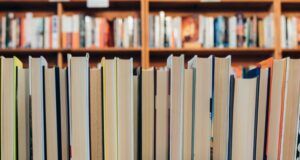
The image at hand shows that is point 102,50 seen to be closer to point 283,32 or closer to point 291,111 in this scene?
point 283,32

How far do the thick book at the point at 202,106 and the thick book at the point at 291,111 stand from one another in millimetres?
96

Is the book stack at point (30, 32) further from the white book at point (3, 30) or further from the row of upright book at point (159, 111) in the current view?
the row of upright book at point (159, 111)

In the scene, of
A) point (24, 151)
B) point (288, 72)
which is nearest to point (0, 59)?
point (24, 151)

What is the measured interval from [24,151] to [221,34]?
2.56 m

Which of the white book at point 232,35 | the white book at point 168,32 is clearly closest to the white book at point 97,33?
the white book at point 168,32

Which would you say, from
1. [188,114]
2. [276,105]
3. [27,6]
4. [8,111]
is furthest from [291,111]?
[27,6]

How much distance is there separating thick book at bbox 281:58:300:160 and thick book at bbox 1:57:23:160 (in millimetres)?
345

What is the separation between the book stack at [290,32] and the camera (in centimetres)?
296

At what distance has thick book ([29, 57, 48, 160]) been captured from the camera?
21.1 inches

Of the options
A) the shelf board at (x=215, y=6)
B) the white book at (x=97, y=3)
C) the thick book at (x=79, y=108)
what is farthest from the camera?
the shelf board at (x=215, y=6)

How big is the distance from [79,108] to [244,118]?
8.3 inches

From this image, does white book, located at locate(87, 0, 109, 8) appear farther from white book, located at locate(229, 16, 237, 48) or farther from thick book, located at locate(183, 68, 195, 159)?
thick book, located at locate(183, 68, 195, 159)

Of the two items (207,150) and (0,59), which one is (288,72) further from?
(0,59)

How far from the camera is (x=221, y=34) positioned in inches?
118
